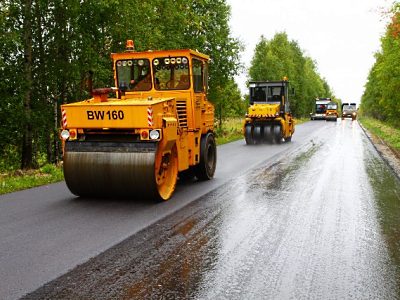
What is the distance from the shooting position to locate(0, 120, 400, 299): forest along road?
→ 4.05m

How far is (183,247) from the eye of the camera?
5254 mm

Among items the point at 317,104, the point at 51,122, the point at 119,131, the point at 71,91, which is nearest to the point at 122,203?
the point at 119,131

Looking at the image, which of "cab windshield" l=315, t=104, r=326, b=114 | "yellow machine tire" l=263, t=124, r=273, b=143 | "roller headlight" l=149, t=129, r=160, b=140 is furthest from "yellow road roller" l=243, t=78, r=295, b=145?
"cab windshield" l=315, t=104, r=326, b=114

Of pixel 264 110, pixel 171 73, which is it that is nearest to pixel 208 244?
pixel 171 73

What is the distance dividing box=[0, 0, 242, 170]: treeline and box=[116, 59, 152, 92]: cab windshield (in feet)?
13.1

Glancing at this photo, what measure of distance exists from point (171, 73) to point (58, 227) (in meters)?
4.39

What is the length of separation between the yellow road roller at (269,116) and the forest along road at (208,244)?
491 inches

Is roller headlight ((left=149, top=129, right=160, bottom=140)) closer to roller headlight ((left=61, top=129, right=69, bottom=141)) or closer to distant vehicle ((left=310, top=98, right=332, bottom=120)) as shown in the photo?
roller headlight ((left=61, top=129, right=69, bottom=141))

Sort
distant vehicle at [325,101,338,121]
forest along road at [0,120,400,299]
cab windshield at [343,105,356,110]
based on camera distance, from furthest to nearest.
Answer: cab windshield at [343,105,356,110], distant vehicle at [325,101,338,121], forest along road at [0,120,400,299]

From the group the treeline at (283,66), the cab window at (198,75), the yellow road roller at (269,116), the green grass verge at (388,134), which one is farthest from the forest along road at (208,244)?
the treeline at (283,66)

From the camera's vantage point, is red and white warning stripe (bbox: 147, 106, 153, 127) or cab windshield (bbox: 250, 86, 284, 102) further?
cab windshield (bbox: 250, 86, 284, 102)

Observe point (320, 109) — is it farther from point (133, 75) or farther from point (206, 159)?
point (133, 75)

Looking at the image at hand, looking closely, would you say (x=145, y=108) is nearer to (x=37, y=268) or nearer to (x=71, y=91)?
(x=37, y=268)

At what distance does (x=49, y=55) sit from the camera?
1401cm
